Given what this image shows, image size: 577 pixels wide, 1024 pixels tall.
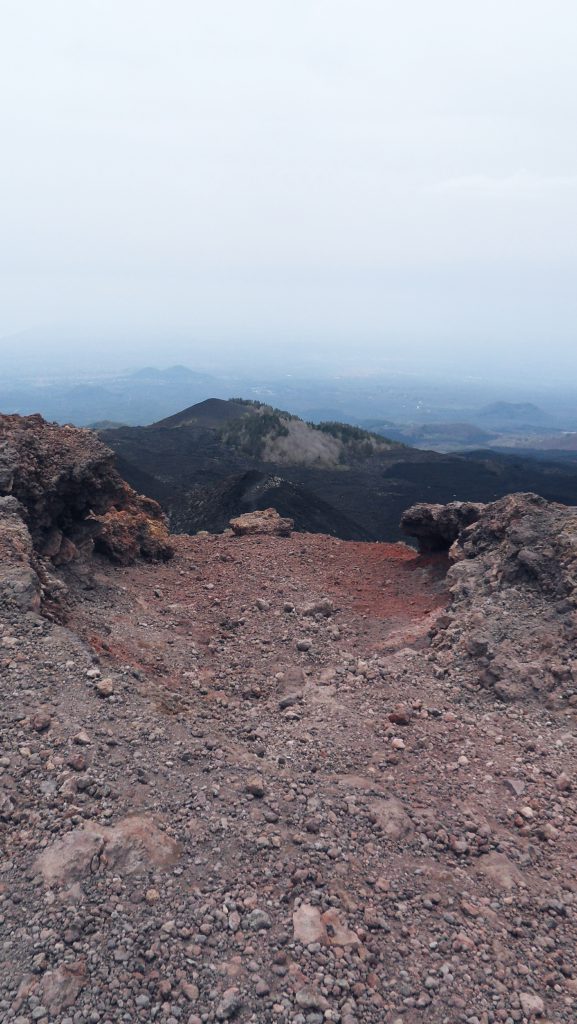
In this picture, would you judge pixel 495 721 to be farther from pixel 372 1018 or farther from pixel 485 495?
pixel 485 495

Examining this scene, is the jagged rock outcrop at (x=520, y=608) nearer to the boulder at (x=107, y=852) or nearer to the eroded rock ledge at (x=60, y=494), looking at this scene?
the boulder at (x=107, y=852)

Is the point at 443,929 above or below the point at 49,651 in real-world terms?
below

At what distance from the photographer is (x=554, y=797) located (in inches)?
213

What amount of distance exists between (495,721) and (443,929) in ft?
9.29

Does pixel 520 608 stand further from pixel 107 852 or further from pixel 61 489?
pixel 61 489

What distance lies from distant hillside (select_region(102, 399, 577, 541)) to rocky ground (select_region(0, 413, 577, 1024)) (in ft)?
56.8

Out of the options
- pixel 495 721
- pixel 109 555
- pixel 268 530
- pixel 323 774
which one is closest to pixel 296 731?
pixel 323 774

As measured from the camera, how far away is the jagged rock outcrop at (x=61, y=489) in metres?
9.66

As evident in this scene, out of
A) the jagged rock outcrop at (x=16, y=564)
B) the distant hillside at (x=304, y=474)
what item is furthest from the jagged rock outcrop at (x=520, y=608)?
the distant hillside at (x=304, y=474)

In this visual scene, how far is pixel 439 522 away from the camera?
12.8 m

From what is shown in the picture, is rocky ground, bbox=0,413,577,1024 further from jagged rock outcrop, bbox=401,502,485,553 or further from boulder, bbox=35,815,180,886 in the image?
jagged rock outcrop, bbox=401,502,485,553

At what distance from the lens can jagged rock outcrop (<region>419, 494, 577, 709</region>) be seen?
7.07 meters

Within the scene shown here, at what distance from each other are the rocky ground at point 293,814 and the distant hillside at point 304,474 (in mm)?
17315

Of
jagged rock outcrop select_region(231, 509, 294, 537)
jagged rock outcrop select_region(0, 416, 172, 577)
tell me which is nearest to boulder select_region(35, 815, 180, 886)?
jagged rock outcrop select_region(0, 416, 172, 577)
